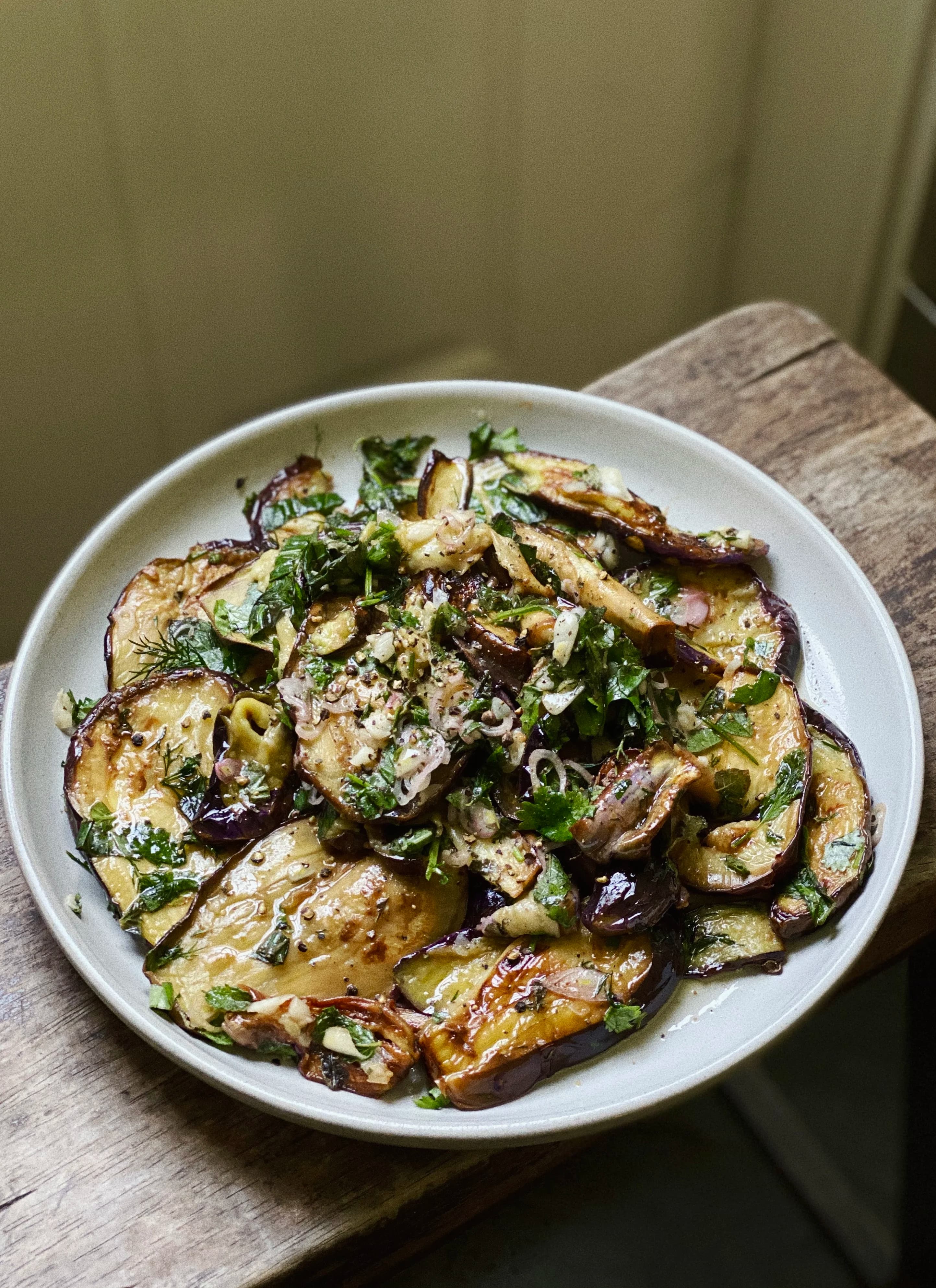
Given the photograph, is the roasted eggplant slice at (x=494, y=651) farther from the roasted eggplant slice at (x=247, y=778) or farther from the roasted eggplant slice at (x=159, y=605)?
the roasted eggplant slice at (x=159, y=605)

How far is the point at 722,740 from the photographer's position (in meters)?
1.69

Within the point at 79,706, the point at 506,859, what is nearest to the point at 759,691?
the point at 506,859

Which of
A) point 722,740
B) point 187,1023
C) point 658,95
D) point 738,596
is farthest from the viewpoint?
point 658,95

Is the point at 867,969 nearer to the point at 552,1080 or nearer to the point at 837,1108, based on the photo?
the point at 552,1080

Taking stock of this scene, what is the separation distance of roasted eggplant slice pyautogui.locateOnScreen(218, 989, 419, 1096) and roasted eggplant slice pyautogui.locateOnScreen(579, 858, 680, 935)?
0.94 ft

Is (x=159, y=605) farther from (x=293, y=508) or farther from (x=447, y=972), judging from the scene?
(x=447, y=972)

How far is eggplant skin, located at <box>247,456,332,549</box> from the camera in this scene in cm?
205

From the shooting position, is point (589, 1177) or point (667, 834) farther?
point (589, 1177)

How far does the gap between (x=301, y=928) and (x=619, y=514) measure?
2.88 feet

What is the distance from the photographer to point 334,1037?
57.1 inches

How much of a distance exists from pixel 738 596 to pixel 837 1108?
2260mm

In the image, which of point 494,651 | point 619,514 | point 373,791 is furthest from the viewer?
point 619,514

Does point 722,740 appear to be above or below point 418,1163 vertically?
above

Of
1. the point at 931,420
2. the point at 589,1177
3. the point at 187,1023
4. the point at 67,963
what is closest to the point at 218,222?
the point at 931,420
